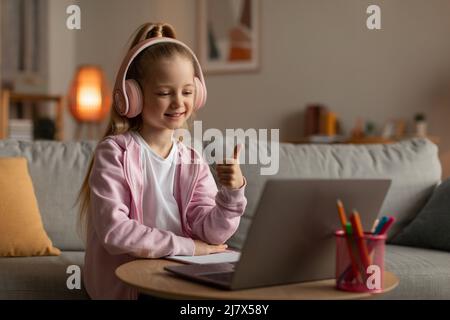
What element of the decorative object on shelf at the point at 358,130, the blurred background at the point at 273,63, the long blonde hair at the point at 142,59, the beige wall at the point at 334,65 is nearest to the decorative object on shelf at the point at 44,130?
the blurred background at the point at 273,63

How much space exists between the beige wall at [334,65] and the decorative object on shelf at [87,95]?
640 millimetres

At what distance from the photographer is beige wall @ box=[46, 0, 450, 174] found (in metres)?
4.43

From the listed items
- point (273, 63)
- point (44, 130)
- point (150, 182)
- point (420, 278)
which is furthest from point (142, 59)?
point (273, 63)

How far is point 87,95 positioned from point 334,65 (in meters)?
1.83

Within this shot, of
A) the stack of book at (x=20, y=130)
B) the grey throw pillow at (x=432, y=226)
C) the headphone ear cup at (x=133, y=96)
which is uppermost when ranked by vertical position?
the headphone ear cup at (x=133, y=96)

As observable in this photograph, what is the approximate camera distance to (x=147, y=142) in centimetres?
156

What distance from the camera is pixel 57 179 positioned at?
2307mm

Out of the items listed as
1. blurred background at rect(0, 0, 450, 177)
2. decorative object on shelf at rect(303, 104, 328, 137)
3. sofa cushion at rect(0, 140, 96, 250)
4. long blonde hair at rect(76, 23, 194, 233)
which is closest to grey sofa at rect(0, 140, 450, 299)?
sofa cushion at rect(0, 140, 96, 250)

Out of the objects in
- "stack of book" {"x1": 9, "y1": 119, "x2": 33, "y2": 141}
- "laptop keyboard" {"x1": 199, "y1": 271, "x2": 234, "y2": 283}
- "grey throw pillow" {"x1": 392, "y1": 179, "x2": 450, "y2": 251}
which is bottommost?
"grey throw pillow" {"x1": 392, "y1": 179, "x2": 450, "y2": 251}

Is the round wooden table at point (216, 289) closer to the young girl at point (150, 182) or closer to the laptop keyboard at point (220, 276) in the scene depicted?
the laptop keyboard at point (220, 276)

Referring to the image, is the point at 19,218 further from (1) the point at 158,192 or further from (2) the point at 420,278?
(2) the point at 420,278

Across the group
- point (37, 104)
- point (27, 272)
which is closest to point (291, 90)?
point (37, 104)

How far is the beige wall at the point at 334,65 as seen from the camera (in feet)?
14.5

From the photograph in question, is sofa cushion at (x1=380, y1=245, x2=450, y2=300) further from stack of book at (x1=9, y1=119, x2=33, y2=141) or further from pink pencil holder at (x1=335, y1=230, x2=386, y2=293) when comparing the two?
stack of book at (x1=9, y1=119, x2=33, y2=141)
